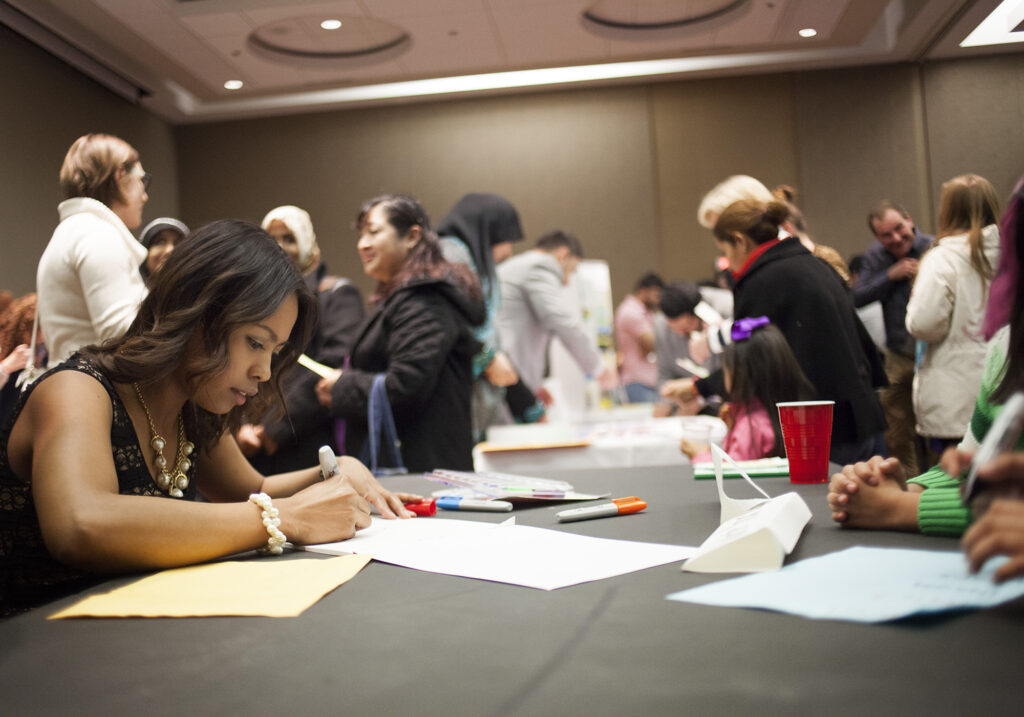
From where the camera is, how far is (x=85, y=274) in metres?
1.94

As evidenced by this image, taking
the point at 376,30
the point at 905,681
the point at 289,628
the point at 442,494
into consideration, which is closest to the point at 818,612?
the point at 905,681

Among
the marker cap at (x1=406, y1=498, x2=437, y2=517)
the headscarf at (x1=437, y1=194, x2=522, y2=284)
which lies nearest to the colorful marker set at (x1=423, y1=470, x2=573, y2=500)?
the marker cap at (x1=406, y1=498, x2=437, y2=517)

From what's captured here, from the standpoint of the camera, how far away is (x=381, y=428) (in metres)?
2.35

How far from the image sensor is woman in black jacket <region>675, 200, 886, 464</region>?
86.0 inches

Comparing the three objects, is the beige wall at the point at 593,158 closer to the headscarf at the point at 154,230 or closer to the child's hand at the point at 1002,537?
the headscarf at the point at 154,230

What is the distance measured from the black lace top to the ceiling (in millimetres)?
3383

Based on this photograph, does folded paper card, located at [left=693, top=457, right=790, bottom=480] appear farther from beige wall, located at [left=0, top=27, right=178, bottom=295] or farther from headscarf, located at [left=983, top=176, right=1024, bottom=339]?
beige wall, located at [left=0, top=27, right=178, bottom=295]

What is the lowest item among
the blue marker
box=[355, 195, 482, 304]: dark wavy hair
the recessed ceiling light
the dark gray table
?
the blue marker

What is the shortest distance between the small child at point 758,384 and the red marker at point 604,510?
2.80 feet

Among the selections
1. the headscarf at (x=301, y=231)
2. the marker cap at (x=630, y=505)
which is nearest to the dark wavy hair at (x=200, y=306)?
the marker cap at (x=630, y=505)

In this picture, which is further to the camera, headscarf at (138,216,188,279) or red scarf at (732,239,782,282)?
headscarf at (138,216,188,279)

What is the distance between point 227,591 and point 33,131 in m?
2.77

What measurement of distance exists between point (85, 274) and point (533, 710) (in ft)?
5.83

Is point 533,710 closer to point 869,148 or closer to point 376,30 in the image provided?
point 376,30
